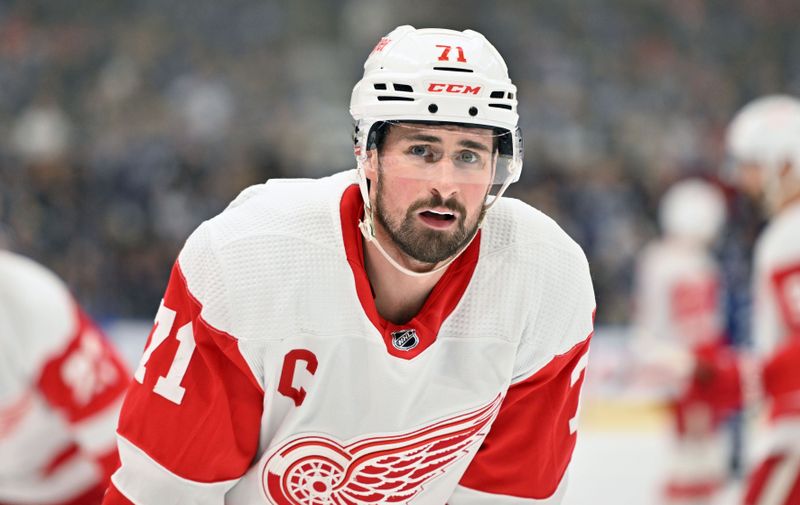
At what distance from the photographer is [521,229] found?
1.88 m

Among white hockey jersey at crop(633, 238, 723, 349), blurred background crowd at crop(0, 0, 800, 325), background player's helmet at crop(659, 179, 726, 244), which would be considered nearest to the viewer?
white hockey jersey at crop(633, 238, 723, 349)

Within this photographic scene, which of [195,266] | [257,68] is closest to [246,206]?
[195,266]

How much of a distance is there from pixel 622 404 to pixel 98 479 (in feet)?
13.6

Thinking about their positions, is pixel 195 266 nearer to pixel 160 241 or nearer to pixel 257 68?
pixel 160 241

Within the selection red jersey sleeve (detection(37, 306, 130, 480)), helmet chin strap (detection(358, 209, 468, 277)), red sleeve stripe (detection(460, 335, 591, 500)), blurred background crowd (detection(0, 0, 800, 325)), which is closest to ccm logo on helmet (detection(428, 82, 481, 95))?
helmet chin strap (detection(358, 209, 468, 277))

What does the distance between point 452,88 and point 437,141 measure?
82 millimetres

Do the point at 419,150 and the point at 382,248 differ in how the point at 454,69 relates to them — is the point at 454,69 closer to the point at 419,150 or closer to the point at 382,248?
the point at 419,150

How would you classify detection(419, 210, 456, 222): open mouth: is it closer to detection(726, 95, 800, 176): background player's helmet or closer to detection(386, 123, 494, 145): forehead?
detection(386, 123, 494, 145): forehead

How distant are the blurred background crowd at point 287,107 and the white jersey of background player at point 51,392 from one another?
4.25 m

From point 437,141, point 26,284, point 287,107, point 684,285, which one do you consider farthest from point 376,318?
point 287,107

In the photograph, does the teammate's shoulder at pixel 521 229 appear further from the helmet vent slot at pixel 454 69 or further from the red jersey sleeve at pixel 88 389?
the red jersey sleeve at pixel 88 389

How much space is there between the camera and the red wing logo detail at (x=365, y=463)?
181cm

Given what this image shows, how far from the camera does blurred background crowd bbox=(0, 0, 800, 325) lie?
287 inches

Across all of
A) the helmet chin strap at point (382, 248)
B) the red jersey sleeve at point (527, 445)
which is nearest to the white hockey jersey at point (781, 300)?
the red jersey sleeve at point (527, 445)
